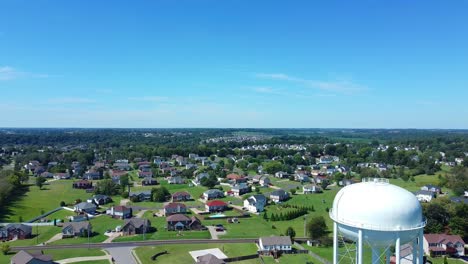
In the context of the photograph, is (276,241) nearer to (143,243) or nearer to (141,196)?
(143,243)

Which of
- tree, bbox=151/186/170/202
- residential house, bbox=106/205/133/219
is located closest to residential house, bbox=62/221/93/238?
residential house, bbox=106/205/133/219

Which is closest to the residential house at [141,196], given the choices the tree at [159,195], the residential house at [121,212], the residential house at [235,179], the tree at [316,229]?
the tree at [159,195]

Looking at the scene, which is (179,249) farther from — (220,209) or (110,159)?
(110,159)

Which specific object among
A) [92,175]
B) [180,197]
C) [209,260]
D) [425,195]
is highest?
[425,195]

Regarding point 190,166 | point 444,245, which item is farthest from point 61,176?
point 444,245

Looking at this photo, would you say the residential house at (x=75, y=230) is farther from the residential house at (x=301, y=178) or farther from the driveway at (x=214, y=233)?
the residential house at (x=301, y=178)

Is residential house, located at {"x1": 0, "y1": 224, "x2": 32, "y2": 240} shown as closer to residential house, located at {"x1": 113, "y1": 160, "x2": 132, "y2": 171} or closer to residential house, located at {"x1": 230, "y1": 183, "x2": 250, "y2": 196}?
residential house, located at {"x1": 230, "y1": 183, "x2": 250, "y2": 196}
